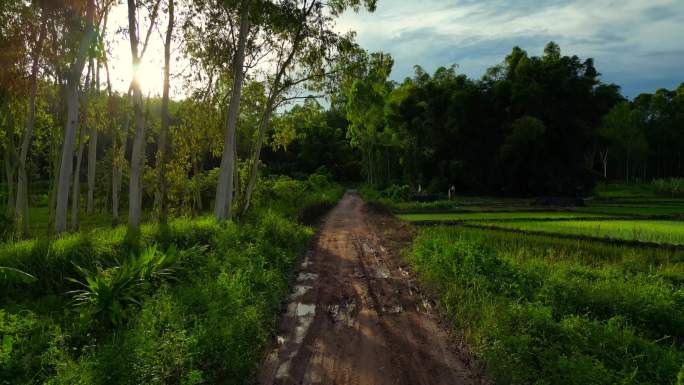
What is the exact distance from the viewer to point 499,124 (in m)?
39.0

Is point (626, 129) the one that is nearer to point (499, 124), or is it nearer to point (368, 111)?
point (499, 124)

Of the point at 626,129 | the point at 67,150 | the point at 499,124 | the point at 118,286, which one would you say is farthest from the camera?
the point at 626,129

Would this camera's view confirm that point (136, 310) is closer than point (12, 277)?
Yes

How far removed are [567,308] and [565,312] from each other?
160 millimetres

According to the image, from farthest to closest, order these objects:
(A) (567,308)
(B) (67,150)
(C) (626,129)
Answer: (C) (626,129), (B) (67,150), (A) (567,308)

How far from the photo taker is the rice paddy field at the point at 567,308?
491 centimetres

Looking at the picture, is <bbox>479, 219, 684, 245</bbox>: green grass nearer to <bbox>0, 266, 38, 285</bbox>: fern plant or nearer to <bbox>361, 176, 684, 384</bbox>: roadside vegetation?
<bbox>361, 176, 684, 384</bbox>: roadside vegetation

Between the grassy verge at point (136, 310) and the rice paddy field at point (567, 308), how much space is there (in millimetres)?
3258

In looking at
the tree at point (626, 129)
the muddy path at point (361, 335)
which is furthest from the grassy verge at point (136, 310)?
the tree at point (626, 129)

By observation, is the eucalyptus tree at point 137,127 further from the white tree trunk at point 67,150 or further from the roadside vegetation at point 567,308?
the roadside vegetation at point 567,308

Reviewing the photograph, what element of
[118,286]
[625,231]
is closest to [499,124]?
[625,231]

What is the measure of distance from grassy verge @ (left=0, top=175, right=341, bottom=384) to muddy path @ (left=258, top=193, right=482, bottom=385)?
0.44 m

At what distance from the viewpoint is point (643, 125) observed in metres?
58.8

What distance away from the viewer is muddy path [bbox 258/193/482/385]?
5020 mm
